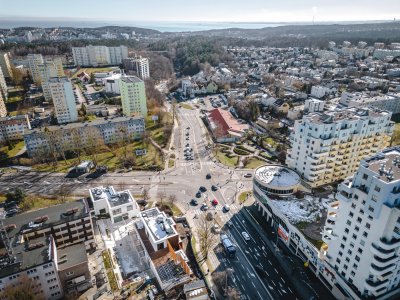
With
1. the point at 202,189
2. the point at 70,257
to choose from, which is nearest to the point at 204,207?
the point at 202,189

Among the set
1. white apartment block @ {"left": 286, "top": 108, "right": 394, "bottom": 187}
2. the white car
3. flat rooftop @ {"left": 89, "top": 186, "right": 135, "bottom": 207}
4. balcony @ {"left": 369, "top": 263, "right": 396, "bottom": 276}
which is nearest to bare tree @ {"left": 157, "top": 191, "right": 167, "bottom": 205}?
flat rooftop @ {"left": 89, "top": 186, "right": 135, "bottom": 207}

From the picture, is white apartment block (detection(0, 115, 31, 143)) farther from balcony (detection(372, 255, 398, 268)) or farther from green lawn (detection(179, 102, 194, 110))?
balcony (detection(372, 255, 398, 268))

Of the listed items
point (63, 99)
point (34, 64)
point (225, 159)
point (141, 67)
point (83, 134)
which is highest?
point (34, 64)

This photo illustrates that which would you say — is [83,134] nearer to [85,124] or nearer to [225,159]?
[85,124]

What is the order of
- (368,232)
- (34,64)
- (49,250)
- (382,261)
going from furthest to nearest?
(34,64) < (49,250) < (368,232) < (382,261)

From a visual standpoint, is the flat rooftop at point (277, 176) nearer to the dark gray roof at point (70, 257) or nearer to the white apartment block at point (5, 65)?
the dark gray roof at point (70, 257)

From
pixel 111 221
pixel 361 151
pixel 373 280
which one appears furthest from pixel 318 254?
pixel 111 221
